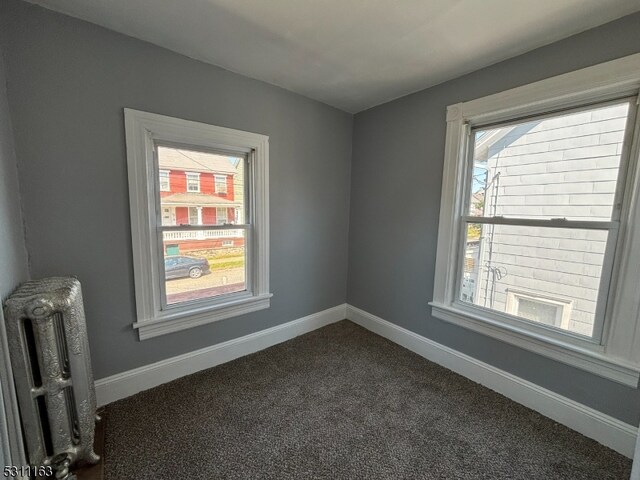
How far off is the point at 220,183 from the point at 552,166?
7.82 feet

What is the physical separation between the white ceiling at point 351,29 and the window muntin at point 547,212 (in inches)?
20.0

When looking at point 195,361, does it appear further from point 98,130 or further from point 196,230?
point 98,130

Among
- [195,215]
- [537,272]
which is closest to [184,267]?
[195,215]

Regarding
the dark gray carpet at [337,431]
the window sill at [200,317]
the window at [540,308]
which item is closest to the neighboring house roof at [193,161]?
the window sill at [200,317]

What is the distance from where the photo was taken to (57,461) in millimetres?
1219

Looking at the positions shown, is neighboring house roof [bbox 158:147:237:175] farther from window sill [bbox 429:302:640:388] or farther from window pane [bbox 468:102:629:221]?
window sill [bbox 429:302:640:388]

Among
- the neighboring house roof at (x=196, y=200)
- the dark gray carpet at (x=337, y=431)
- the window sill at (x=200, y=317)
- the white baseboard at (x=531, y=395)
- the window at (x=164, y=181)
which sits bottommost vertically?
the dark gray carpet at (x=337, y=431)

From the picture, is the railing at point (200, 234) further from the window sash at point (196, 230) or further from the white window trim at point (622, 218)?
the white window trim at point (622, 218)

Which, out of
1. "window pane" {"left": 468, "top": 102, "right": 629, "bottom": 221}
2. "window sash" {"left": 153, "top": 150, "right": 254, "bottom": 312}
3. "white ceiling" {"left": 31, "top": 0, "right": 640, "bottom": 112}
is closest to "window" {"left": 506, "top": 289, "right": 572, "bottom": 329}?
"window pane" {"left": 468, "top": 102, "right": 629, "bottom": 221}

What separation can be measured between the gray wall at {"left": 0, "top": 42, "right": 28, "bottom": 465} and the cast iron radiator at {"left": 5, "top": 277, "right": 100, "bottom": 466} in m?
0.09

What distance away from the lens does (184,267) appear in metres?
2.03

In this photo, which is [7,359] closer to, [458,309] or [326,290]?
[326,290]

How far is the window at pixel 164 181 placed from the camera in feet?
6.10

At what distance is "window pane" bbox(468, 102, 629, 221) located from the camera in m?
1.50
